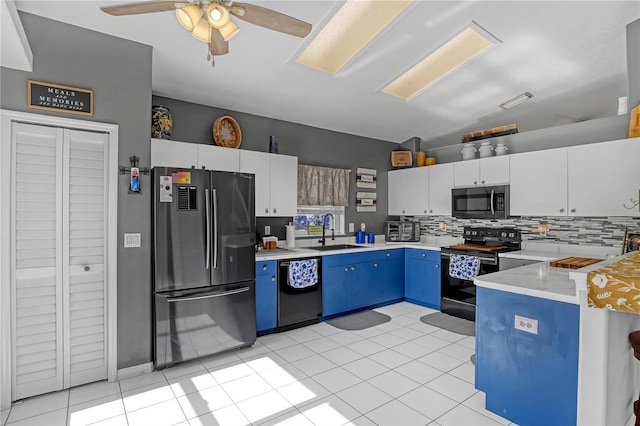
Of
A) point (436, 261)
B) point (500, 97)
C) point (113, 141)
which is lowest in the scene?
point (436, 261)

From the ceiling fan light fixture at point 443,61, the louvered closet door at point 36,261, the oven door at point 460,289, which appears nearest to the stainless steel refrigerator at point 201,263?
the louvered closet door at point 36,261

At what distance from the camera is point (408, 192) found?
A: 5336 mm

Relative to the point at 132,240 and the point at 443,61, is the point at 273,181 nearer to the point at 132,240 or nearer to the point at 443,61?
the point at 132,240

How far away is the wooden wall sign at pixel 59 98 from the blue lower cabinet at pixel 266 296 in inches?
81.5

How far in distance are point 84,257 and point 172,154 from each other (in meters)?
1.22

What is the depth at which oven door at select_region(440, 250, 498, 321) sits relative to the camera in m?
3.90

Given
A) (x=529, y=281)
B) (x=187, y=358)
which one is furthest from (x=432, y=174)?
(x=187, y=358)

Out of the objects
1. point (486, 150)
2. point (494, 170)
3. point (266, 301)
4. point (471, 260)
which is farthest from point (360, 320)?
point (486, 150)

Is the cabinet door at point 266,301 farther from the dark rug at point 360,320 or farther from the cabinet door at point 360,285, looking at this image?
the cabinet door at point 360,285

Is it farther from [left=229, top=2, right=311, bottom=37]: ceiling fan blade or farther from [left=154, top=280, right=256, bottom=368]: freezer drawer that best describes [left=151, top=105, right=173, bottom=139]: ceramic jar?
[left=229, top=2, right=311, bottom=37]: ceiling fan blade

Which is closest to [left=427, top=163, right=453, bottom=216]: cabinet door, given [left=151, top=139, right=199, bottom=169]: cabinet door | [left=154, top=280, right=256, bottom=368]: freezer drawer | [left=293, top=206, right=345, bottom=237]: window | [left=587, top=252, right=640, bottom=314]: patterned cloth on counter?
[left=293, top=206, right=345, bottom=237]: window

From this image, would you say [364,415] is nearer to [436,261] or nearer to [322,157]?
[436,261]

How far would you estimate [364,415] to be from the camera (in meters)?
2.21

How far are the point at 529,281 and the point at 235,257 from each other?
242cm
